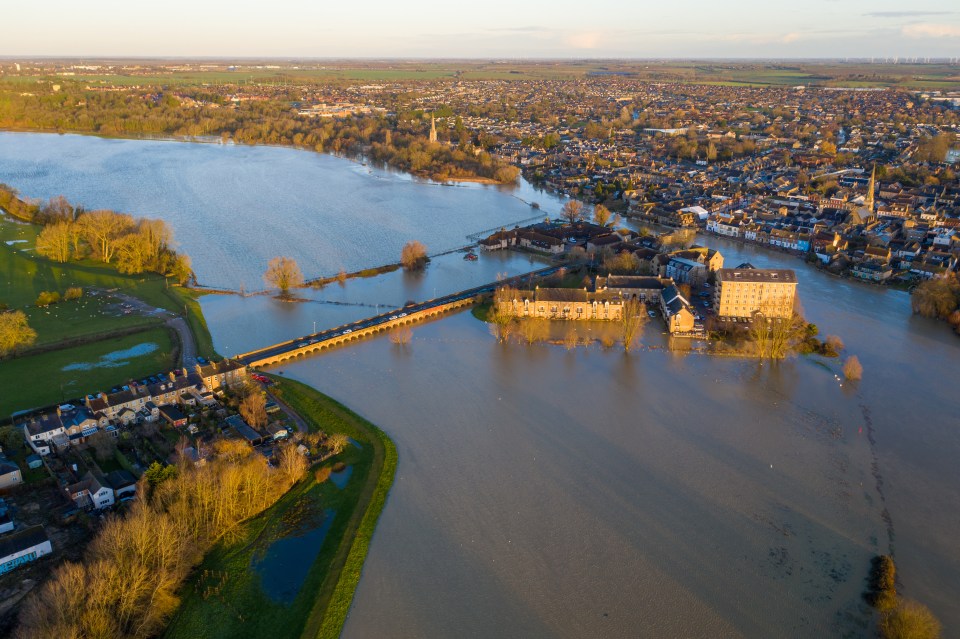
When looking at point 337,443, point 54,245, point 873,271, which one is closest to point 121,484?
point 337,443

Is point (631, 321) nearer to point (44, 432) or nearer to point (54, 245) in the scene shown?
point (44, 432)

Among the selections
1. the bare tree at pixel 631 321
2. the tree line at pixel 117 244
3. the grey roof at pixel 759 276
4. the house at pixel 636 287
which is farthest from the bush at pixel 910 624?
the tree line at pixel 117 244

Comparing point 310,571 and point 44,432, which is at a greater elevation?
point 44,432

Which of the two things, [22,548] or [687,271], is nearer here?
[22,548]

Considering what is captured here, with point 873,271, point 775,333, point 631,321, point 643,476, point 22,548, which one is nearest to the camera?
point 22,548

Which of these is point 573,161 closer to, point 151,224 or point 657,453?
point 151,224

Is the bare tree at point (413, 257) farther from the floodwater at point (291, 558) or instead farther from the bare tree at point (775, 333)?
the floodwater at point (291, 558)
